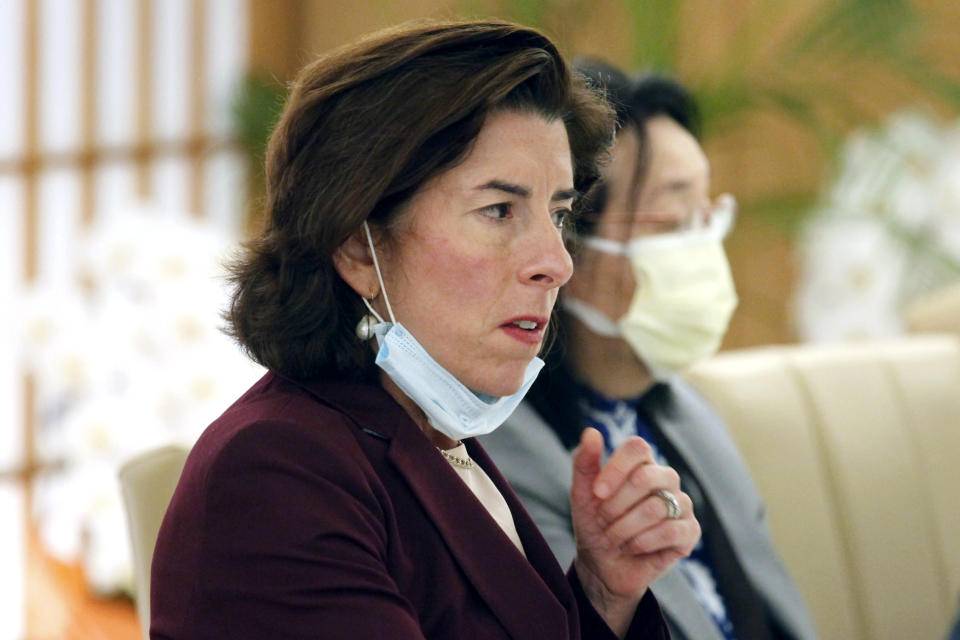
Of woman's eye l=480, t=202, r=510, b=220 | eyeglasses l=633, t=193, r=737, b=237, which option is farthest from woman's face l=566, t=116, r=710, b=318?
woman's eye l=480, t=202, r=510, b=220

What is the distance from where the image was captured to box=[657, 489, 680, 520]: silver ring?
1398mm

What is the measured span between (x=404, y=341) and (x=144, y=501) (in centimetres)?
44

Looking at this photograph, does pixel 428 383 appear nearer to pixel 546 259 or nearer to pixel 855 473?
pixel 546 259

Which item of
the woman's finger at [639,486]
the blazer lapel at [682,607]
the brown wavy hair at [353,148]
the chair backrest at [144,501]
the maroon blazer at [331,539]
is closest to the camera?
the maroon blazer at [331,539]

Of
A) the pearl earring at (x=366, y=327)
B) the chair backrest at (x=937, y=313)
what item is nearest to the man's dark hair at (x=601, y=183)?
the pearl earring at (x=366, y=327)

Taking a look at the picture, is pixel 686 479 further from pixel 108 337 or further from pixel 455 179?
pixel 108 337

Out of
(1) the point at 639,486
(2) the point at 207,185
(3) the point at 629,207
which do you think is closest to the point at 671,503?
(1) the point at 639,486

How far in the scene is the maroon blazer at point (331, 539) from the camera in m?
1.11

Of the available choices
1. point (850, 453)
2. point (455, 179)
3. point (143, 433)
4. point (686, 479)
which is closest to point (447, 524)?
point (455, 179)

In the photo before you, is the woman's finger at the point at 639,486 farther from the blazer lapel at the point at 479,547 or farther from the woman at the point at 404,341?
the blazer lapel at the point at 479,547

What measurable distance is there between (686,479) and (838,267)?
4.44ft

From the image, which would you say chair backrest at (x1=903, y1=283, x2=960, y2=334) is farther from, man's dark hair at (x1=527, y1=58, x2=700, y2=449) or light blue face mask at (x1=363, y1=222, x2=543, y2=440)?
light blue face mask at (x1=363, y1=222, x2=543, y2=440)

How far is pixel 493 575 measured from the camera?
127 centimetres

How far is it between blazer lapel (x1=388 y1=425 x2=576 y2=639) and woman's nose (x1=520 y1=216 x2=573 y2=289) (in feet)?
0.62
